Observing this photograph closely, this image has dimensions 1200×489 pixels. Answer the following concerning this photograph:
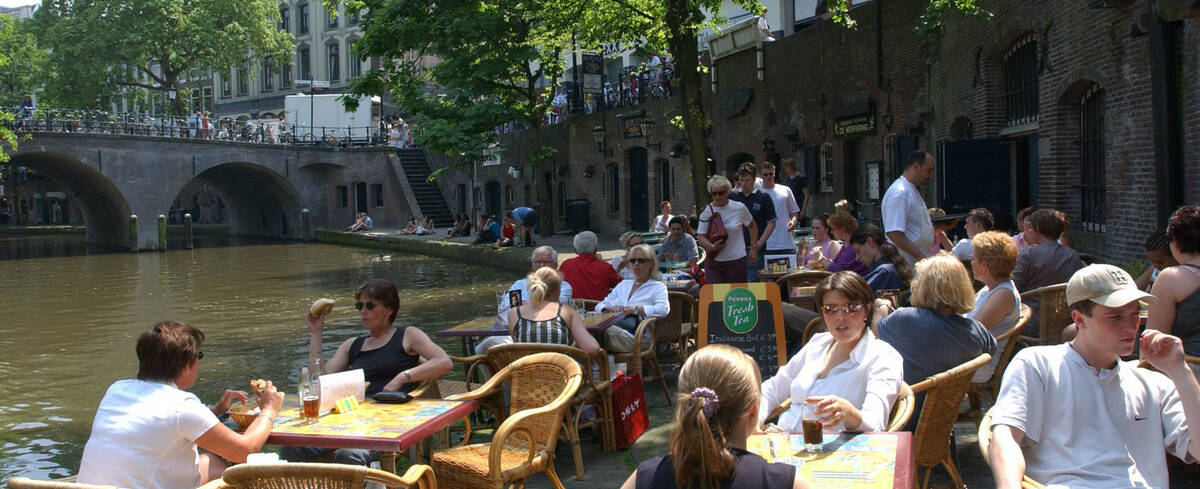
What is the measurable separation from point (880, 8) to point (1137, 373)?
536 inches

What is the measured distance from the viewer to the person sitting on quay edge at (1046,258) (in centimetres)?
619

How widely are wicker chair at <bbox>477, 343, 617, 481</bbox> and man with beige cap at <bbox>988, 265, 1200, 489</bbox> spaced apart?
2362 millimetres

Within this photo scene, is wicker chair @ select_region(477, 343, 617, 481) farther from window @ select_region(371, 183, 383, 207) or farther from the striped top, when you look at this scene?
window @ select_region(371, 183, 383, 207)

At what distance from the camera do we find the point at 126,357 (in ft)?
38.0

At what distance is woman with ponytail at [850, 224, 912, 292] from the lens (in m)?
6.12

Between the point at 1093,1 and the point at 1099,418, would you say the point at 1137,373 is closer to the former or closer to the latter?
the point at 1099,418

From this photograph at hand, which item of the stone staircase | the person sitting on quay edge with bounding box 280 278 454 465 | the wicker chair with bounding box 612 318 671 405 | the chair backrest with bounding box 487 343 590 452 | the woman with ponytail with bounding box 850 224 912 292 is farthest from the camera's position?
the stone staircase

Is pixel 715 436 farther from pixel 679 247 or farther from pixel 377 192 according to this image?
pixel 377 192

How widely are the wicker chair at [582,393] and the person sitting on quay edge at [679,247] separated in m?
3.67

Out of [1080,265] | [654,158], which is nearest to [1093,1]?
[1080,265]

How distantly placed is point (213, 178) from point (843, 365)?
134 ft

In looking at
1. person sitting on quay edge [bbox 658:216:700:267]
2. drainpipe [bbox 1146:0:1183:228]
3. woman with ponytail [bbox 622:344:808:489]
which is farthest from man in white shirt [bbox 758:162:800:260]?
woman with ponytail [bbox 622:344:808:489]

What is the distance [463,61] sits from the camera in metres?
24.9

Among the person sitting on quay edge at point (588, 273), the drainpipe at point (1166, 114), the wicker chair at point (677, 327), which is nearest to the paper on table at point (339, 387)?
the wicker chair at point (677, 327)
